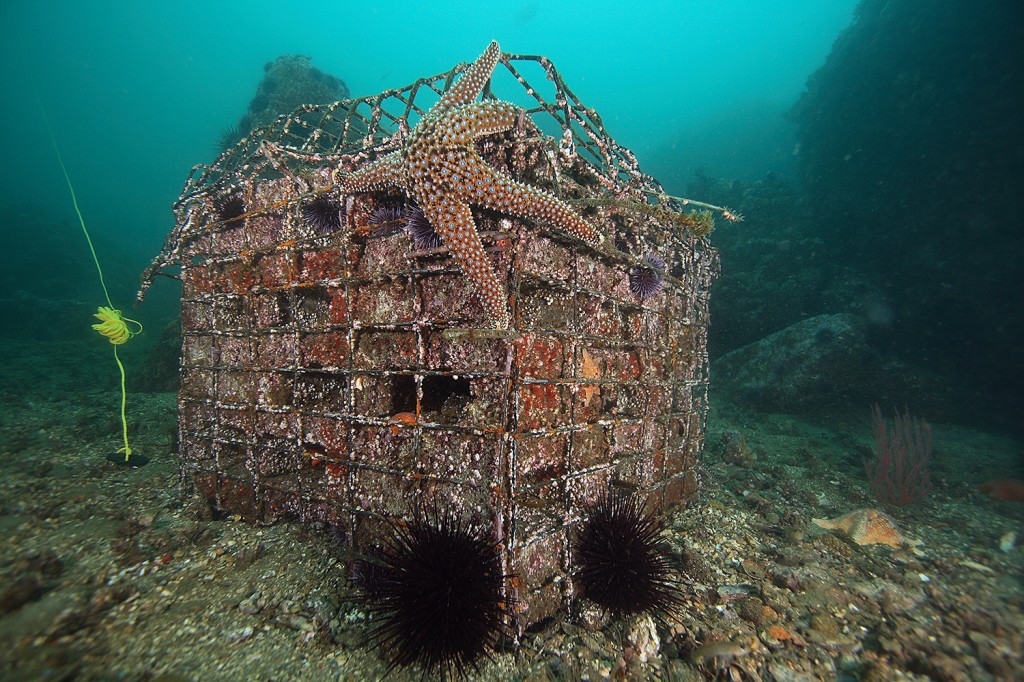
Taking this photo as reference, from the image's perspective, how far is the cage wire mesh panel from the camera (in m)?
3.44

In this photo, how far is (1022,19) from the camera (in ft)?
43.2

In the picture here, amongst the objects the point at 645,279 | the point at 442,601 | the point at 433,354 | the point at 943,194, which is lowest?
the point at 442,601

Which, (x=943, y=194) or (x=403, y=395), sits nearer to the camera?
(x=403, y=395)

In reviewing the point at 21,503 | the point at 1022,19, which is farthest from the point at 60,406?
the point at 1022,19

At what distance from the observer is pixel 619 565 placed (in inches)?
138

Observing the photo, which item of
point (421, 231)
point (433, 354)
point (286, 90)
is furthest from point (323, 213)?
point (286, 90)

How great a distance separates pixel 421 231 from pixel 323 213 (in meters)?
1.60

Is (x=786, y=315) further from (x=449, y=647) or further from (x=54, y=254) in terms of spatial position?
(x=54, y=254)

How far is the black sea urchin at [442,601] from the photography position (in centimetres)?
274

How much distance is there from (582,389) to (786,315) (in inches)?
652

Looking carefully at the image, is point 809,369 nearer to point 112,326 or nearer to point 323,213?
point 323,213

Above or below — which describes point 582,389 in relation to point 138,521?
above

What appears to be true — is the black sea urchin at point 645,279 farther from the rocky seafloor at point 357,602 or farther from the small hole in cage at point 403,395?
the rocky seafloor at point 357,602

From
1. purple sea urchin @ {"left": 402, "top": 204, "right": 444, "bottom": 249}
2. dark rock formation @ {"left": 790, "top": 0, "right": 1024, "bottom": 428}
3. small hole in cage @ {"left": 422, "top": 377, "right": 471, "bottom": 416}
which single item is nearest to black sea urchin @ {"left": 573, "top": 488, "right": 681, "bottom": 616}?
small hole in cage @ {"left": 422, "top": 377, "right": 471, "bottom": 416}
